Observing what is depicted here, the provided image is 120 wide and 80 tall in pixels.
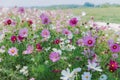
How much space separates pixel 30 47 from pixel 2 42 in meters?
1.00

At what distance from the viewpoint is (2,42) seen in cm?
495

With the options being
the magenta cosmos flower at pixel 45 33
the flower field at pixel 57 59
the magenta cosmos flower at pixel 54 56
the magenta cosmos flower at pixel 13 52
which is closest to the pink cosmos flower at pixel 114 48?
the flower field at pixel 57 59

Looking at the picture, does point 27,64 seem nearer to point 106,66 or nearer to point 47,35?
point 47,35

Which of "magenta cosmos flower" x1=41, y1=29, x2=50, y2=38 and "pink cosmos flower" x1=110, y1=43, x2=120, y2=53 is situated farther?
"magenta cosmos flower" x1=41, y1=29, x2=50, y2=38

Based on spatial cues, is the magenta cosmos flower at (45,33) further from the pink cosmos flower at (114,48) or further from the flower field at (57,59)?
the pink cosmos flower at (114,48)

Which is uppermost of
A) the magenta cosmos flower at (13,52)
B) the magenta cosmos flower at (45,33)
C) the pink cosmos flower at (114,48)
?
the magenta cosmos flower at (45,33)

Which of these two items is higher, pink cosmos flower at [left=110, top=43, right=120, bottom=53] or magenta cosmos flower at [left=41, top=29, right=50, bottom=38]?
magenta cosmos flower at [left=41, top=29, right=50, bottom=38]

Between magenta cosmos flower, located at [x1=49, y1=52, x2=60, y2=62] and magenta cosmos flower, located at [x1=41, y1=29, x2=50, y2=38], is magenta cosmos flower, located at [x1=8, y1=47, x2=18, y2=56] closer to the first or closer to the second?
magenta cosmos flower, located at [x1=41, y1=29, x2=50, y2=38]

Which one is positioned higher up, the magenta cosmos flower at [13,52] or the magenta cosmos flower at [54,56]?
the magenta cosmos flower at [13,52]

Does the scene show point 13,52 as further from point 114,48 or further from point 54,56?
point 114,48

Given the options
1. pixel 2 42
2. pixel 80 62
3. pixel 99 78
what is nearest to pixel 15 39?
pixel 2 42

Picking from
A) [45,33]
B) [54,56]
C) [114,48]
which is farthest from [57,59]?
[45,33]

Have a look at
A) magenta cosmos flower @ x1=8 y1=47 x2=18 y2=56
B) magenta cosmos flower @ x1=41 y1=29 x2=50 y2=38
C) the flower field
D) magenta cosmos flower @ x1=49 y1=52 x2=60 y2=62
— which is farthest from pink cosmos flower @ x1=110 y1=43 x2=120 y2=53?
magenta cosmos flower @ x1=8 y1=47 x2=18 y2=56

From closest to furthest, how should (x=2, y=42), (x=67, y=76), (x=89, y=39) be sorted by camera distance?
(x=67, y=76) → (x=89, y=39) → (x=2, y=42)
